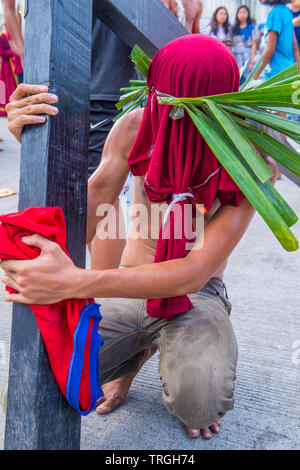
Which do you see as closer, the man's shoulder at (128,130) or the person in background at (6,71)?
the man's shoulder at (128,130)

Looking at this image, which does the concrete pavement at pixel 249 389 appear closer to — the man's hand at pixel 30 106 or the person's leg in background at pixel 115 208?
the person's leg in background at pixel 115 208

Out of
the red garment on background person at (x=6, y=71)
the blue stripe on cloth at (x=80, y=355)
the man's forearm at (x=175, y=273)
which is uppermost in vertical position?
the man's forearm at (x=175, y=273)

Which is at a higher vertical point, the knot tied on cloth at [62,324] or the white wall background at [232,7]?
the white wall background at [232,7]

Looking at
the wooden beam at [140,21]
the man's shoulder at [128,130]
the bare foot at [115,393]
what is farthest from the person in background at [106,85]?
the bare foot at [115,393]

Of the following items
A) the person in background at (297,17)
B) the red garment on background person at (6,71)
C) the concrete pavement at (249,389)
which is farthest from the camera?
the red garment on background person at (6,71)

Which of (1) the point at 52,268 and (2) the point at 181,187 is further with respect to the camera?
(2) the point at 181,187

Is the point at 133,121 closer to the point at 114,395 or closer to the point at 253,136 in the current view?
the point at 253,136

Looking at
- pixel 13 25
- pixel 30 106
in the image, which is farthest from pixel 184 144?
pixel 13 25

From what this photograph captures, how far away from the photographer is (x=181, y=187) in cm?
146

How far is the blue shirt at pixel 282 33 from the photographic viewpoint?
4267 millimetres

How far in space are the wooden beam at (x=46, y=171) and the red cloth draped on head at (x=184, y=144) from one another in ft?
0.99

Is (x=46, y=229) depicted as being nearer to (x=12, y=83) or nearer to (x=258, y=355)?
(x=258, y=355)
